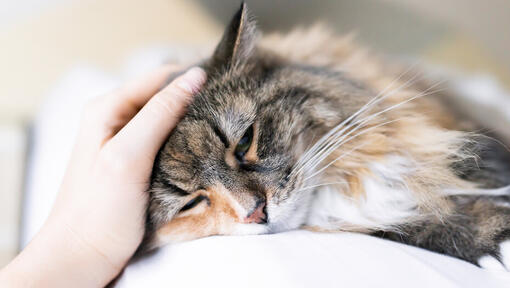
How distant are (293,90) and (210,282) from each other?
0.60m

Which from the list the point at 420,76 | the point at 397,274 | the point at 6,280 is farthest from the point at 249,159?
the point at 420,76

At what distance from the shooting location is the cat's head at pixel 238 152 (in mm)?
1070

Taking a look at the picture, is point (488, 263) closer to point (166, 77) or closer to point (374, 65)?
point (374, 65)

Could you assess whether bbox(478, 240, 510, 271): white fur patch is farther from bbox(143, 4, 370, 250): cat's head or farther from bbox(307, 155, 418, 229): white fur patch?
bbox(143, 4, 370, 250): cat's head

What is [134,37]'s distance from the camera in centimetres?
254

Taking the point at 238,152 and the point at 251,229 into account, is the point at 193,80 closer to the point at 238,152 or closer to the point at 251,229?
the point at 238,152

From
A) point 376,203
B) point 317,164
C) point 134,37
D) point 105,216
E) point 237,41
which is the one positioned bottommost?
point 105,216

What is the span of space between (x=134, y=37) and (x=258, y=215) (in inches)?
75.2

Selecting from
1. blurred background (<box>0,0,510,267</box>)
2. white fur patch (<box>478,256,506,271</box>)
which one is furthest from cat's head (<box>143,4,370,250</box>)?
blurred background (<box>0,0,510,267</box>)

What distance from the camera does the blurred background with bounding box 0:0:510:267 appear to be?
6.86ft

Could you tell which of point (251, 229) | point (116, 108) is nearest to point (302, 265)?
point (251, 229)

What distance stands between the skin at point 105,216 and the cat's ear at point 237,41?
171mm

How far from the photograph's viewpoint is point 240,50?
1.19m

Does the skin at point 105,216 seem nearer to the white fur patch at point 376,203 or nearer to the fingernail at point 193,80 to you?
the fingernail at point 193,80
